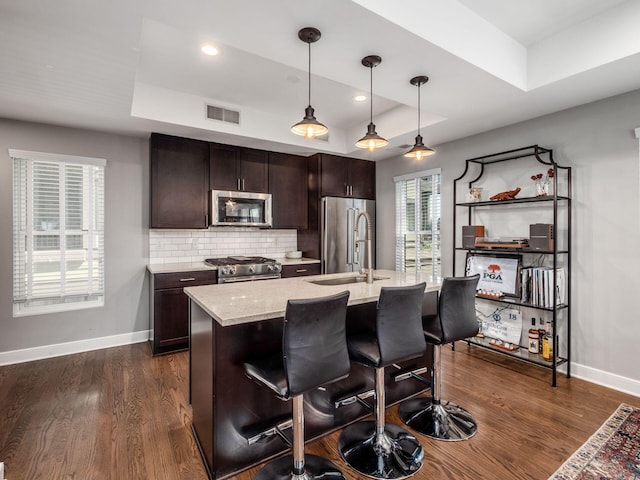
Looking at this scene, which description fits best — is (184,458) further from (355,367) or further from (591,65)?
(591,65)

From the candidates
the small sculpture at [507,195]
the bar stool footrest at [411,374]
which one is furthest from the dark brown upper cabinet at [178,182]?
the small sculpture at [507,195]

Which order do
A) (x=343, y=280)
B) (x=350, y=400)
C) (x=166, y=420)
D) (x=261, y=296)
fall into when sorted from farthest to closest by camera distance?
(x=343, y=280), (x=166, y=420), (x=350, y=400), (x=261, y=296)

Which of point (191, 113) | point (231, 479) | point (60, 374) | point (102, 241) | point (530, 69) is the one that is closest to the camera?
point (231, 479)

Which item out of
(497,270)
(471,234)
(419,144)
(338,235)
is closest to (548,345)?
(497,270)

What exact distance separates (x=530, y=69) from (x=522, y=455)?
2825 mm

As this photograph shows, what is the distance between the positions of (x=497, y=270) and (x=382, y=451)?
2.38 meters

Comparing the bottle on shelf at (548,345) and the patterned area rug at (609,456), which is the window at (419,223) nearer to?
the bottle on shelf at (548,345)

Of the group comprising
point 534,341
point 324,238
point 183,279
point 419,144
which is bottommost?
point 534,341

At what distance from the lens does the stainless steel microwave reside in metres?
4.17

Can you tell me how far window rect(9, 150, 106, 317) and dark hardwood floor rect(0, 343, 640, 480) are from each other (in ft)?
2.34

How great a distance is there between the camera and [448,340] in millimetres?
2211

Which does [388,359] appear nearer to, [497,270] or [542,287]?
[542,287]

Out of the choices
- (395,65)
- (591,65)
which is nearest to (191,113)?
(395,65)

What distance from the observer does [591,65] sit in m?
2.35
